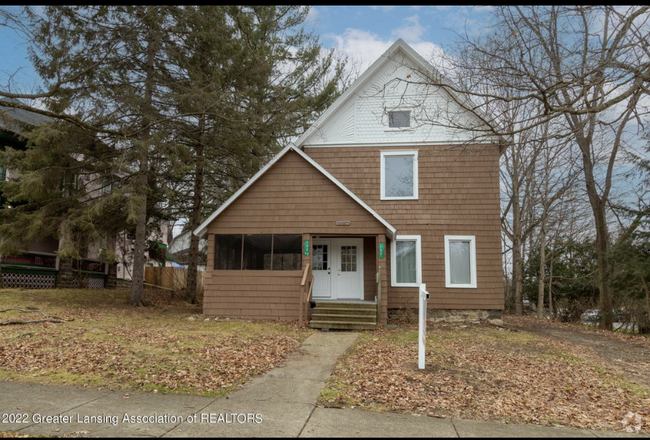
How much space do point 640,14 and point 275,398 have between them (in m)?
7.75

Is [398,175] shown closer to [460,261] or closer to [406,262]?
[406,262]

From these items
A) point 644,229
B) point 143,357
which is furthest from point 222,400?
point 644,229

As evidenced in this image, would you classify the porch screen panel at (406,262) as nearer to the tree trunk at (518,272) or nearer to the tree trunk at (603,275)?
the tree trunk at (603,275)

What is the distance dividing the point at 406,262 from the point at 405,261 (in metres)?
0.04

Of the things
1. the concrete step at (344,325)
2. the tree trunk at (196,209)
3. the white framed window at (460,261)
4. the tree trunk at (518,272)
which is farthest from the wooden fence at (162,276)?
the tree trunk at (518,272)

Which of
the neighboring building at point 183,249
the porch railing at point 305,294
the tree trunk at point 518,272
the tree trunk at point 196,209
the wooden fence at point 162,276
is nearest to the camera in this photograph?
the porch railing at point 305,294

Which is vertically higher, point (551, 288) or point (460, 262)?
point (460, 262)

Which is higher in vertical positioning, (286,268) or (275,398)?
(286,268)


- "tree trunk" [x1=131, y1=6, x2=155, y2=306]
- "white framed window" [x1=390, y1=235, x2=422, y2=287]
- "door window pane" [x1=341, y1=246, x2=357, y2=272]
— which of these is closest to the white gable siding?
"white framed window" [x1=390, y1=235, x2=422, y2=287]

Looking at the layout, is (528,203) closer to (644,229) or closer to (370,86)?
(644,229)

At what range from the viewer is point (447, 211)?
571 inches

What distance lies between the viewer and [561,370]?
309 inches

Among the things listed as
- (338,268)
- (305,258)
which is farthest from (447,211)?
(305,258)

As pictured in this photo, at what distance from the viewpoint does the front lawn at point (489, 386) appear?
5.49 metres
